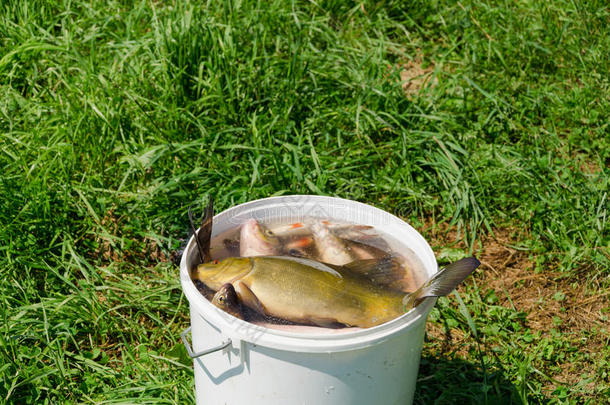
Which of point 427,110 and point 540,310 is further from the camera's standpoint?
point 427,110

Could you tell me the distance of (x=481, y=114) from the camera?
4059 millimetres

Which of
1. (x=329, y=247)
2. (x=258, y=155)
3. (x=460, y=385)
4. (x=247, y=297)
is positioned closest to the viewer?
(x=247, y=297)

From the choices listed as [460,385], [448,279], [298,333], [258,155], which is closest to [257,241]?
[298,333]

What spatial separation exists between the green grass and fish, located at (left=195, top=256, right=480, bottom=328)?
2.92ft

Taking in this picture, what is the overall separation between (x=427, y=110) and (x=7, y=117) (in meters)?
2.37

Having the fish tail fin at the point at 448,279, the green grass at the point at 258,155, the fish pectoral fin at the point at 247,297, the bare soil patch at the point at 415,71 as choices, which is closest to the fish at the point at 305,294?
the fish pectoral fin at the point at 247,297

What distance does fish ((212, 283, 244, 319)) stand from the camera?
1.75 metres

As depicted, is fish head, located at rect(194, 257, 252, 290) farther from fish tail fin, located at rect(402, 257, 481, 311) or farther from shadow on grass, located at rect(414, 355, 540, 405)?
shadow on grass, located at rect(414, 355, 540, 405)

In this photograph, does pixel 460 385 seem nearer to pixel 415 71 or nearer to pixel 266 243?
pixel 266 243

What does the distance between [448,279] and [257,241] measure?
666mm

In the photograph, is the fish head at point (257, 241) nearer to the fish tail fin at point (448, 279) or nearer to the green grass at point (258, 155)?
the fish tail fin at point (448, 279)

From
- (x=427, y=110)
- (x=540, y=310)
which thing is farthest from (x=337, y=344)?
(x=427, y=110)

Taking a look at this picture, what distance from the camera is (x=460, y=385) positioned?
8.79 feet

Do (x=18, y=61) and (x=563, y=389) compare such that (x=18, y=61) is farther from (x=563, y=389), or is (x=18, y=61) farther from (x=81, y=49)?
(x=563, y=389)
